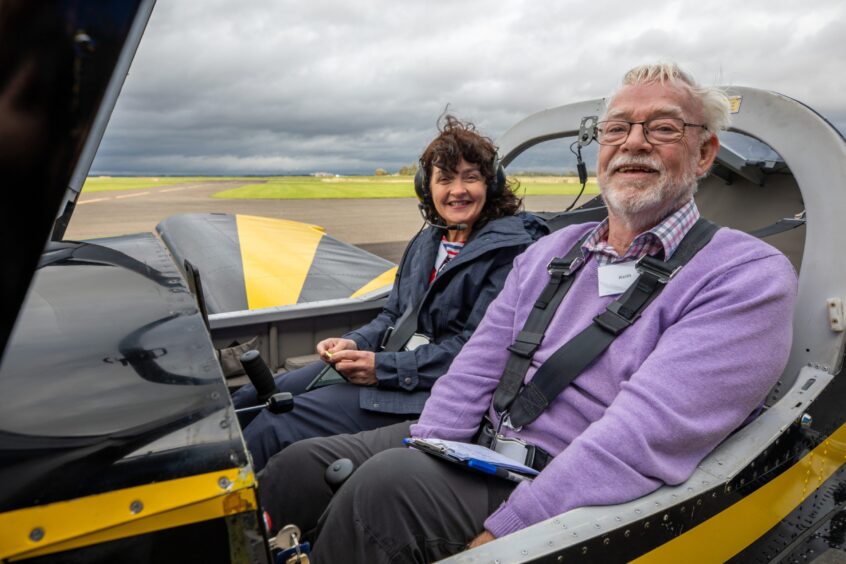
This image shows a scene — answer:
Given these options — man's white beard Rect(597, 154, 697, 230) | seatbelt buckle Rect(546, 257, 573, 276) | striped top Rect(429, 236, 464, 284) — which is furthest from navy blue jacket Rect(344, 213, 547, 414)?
man's white beard Rect(597, 154, 697, 230)

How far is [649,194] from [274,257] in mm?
3111

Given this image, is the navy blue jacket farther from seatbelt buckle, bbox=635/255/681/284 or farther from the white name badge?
seatbelt buckle, bbox=635/255/681/284

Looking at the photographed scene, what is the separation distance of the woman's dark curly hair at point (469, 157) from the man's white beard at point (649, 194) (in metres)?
0.70

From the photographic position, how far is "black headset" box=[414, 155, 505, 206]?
224 centimetres

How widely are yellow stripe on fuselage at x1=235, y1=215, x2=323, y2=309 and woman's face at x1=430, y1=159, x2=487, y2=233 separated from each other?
1408 mm

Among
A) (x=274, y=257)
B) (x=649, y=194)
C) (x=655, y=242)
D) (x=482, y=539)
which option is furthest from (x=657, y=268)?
(x=274, y=257)

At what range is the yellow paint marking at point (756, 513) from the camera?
118 centimetres

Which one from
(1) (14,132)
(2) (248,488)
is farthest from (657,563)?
(1) (14,132)

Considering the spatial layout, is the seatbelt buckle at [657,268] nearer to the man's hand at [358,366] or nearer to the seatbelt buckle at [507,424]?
the seatbelt buckle at [507,424]

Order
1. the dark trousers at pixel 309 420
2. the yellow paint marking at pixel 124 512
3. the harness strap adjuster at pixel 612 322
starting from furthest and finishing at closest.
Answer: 1. the dark trousers at pixel 309 420
2. the harness strap adjuster at pixel 612 322
3. the yellow paint marking at pixel 124 512

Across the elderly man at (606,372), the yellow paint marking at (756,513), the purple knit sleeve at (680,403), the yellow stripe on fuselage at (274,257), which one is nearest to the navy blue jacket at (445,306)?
the elderly man at (606,372)

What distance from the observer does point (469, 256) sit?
2033mm

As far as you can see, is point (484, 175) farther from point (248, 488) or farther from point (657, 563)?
point (248, 488)

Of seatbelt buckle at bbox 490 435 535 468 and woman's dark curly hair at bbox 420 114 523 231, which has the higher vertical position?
woman's dark curly hair at bbox 420 114 523 231
